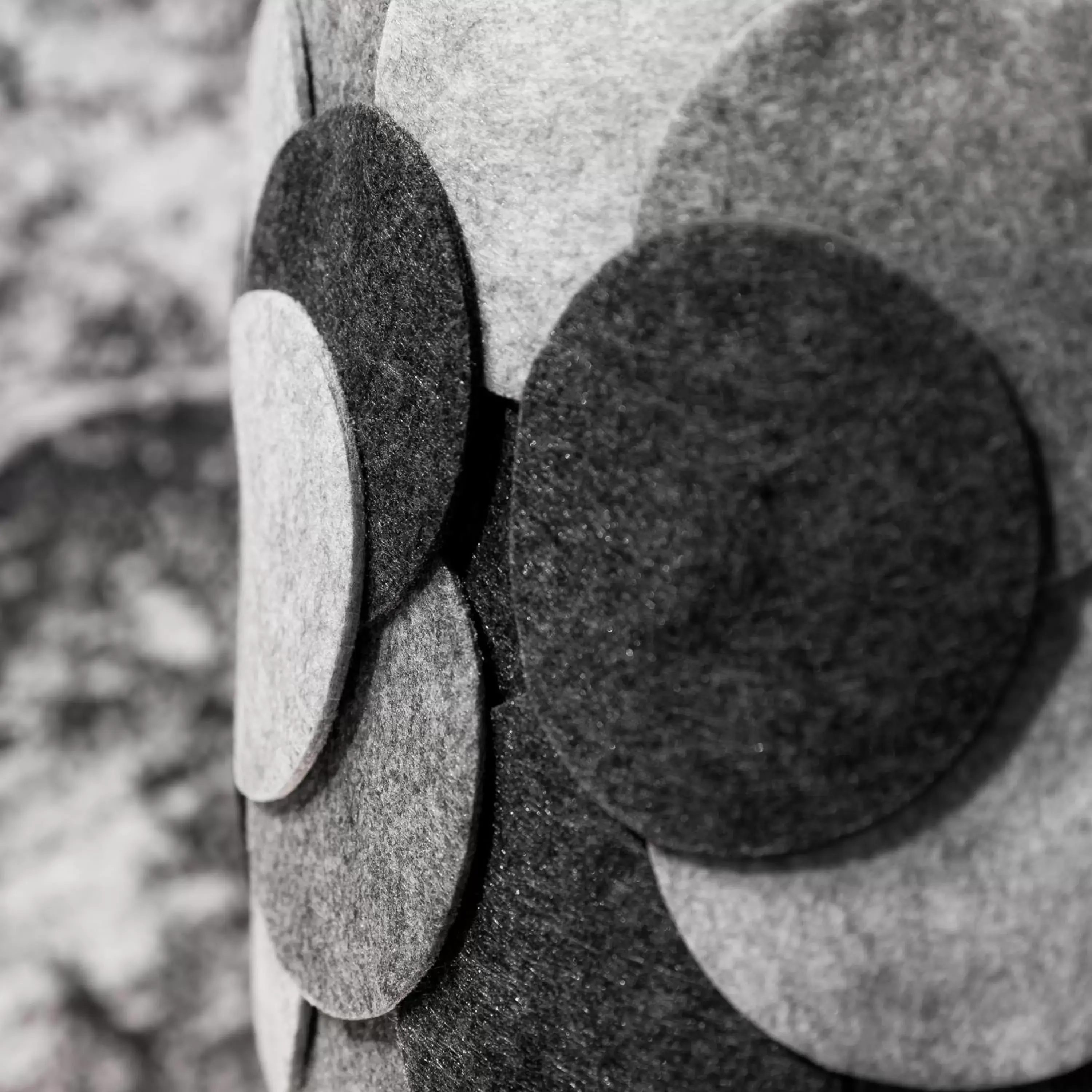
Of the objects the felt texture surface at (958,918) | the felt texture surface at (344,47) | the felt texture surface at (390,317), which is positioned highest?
the felt texture surface at (344,47)

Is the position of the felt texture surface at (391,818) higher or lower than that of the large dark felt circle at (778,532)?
lower

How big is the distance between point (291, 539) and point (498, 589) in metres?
0.09

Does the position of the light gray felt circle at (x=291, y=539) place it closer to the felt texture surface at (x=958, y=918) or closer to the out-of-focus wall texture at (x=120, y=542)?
the felt texture surface at (x=958, y=918)

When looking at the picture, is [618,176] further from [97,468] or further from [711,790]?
[97,468]

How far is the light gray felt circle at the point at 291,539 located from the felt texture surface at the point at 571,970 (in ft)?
0.24

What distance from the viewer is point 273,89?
458mm

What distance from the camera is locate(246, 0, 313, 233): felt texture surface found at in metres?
0.43

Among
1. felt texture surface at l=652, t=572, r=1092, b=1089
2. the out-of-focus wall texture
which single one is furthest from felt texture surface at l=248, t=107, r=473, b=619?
the out-of-focus wall texture

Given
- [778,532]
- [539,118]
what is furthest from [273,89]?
[778,532]

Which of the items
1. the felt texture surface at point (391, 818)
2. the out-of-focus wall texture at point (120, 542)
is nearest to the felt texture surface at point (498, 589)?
the felt texture surface at point (391, 818)

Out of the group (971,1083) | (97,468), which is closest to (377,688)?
(971,1083)

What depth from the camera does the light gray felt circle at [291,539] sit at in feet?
1.26

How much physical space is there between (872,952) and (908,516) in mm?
105

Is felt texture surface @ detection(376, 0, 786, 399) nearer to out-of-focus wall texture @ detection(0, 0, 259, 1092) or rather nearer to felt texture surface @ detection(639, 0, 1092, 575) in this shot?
felt texture surface @ detection(639, 0, 1092, 575)
